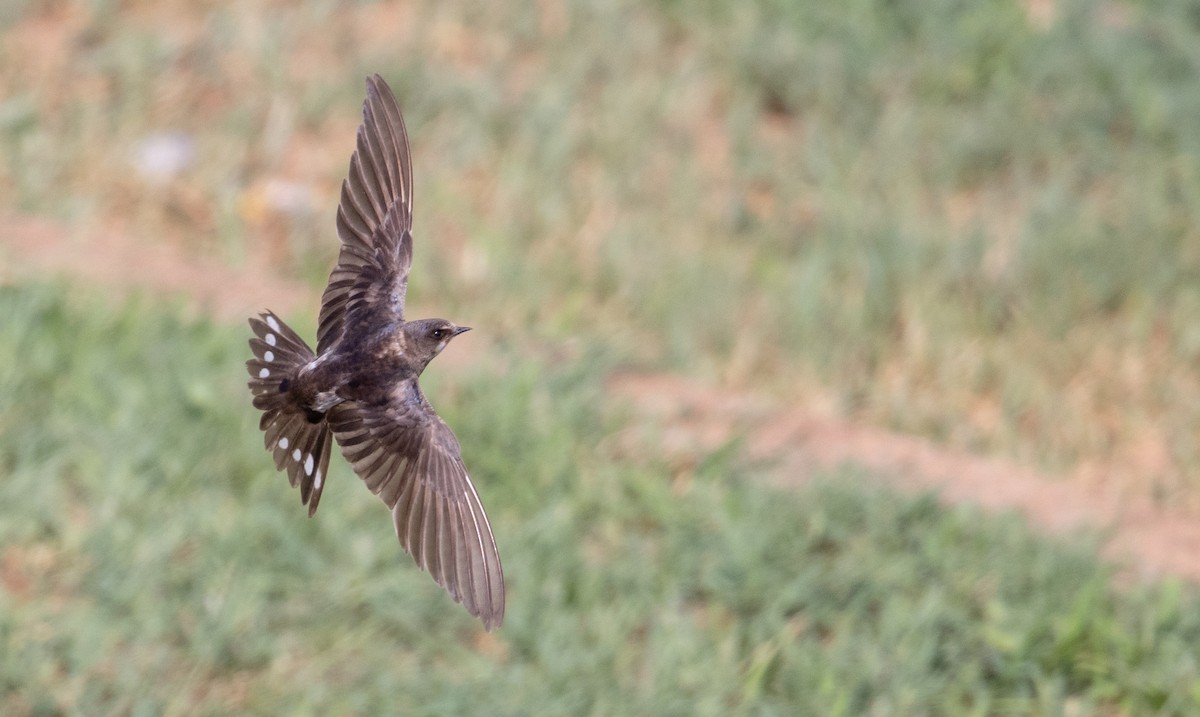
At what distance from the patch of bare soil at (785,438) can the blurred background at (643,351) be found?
0.03 m

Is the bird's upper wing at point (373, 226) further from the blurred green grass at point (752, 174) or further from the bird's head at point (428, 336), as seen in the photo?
the blurred green grass at point (752, 174)

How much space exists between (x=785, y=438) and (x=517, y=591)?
65.7 inches

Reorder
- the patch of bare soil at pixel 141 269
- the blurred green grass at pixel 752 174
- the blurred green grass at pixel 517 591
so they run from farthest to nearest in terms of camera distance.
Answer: the blurred green grass at pixel 752 174
the patch of bare soil at pixel 141 269
the blurred green grass at pixel 517 591

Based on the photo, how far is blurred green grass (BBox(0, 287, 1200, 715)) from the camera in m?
4.75

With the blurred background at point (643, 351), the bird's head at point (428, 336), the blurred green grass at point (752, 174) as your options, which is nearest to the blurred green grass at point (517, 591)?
the blurred background at point (643, 351)

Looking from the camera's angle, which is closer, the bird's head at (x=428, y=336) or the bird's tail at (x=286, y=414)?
the bird's head at (x=428, y=336)

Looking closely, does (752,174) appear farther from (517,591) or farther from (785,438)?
(517,591)

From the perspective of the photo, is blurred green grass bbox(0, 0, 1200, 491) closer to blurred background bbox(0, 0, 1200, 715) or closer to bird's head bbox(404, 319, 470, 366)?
blurred background bbox(0, 0, 1200, 715)

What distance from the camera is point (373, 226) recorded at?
3.58m

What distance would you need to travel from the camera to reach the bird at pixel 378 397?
3125mm

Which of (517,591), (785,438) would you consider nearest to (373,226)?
(517,591)

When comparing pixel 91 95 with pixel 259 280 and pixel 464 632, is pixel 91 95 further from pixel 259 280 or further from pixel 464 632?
pixel 464 632

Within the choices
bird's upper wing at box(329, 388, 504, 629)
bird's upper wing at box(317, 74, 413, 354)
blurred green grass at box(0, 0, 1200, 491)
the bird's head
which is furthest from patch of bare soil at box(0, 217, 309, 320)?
the bird's head

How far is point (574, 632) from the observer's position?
507 centimetres
